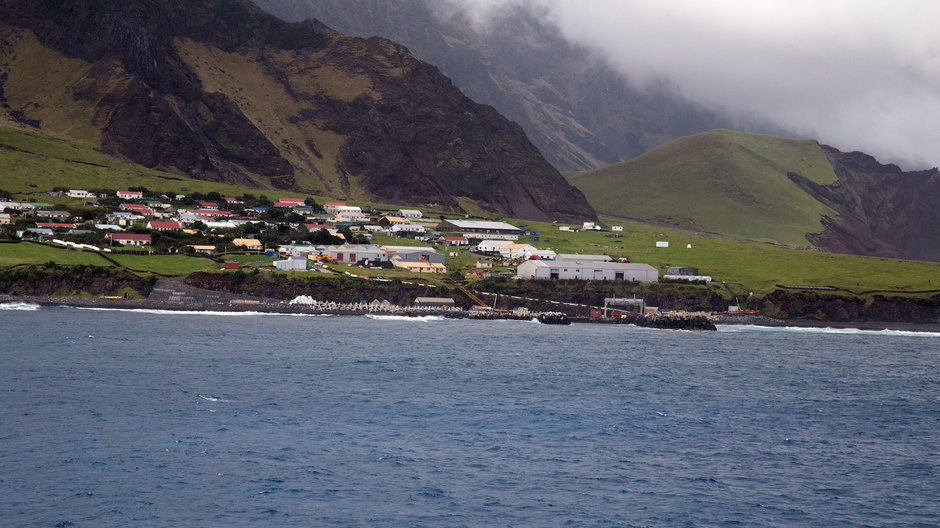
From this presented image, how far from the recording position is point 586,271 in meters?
162

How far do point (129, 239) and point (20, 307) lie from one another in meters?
38.5

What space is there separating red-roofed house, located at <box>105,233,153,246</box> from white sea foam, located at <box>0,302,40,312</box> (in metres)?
35.0

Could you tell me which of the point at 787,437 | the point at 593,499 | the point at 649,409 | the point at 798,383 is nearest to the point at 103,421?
the point at 593,499

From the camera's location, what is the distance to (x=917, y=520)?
3991 cm

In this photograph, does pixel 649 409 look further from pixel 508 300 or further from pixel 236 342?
pixel 508 300

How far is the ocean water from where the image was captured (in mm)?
39438

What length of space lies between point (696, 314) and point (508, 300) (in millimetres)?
28773

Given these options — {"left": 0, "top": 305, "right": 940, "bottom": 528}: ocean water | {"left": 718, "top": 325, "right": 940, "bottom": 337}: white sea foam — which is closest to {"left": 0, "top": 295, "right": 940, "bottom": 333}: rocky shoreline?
{"left": 718, "top": 325, "right": 940, "bottom": 337}: white sea foam

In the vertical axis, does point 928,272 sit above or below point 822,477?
above

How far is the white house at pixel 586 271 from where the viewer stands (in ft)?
527

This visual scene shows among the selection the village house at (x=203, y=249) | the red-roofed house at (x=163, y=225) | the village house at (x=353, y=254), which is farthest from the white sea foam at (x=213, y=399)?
the red-roofed house at (x=163, y=225)

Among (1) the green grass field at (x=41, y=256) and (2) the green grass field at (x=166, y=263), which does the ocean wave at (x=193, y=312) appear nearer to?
(2) the green grass field at (x=166, y=263)

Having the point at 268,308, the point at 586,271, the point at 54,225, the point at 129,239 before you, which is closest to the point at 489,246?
the point at 586,271

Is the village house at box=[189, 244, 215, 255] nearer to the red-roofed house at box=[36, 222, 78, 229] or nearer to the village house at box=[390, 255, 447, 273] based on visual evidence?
the red-roofed house at box=[36, 222, 78, 229]
